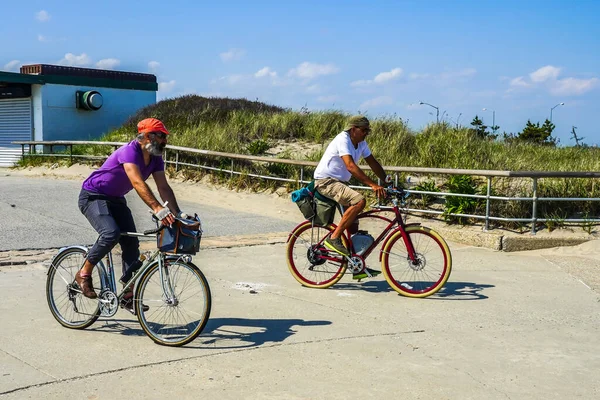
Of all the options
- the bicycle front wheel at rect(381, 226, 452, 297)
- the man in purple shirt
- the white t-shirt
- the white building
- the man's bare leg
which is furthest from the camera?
the white building

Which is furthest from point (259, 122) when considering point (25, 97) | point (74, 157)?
point (25, 97)

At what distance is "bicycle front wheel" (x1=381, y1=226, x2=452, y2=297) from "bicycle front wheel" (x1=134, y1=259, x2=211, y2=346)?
277 centimetres

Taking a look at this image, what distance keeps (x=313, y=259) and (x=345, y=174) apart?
103 cm

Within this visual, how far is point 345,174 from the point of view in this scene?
8.66 metres

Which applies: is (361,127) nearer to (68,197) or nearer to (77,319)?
(77,319)

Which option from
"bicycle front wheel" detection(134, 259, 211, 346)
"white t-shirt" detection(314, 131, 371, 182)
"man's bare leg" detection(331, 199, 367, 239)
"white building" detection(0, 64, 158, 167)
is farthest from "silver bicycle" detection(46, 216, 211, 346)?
"white building" detection(0, 64, 158, 167)

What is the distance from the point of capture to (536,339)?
22.2 feet

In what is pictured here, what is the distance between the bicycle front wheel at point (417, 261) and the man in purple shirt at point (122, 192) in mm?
2840

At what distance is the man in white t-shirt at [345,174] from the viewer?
845 centimetres

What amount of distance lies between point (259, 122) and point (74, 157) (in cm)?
638

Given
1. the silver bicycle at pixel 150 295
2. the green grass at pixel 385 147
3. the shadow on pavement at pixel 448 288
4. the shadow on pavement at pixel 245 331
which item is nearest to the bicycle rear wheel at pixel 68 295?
the silver bicycle at pixel 150 295

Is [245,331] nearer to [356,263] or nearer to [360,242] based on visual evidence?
[356,263]

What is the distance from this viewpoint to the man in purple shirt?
6305 mm

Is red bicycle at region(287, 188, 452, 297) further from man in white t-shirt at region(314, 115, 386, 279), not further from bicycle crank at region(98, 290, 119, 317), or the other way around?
bicycle crank at region(98, 290, 119, 317)
